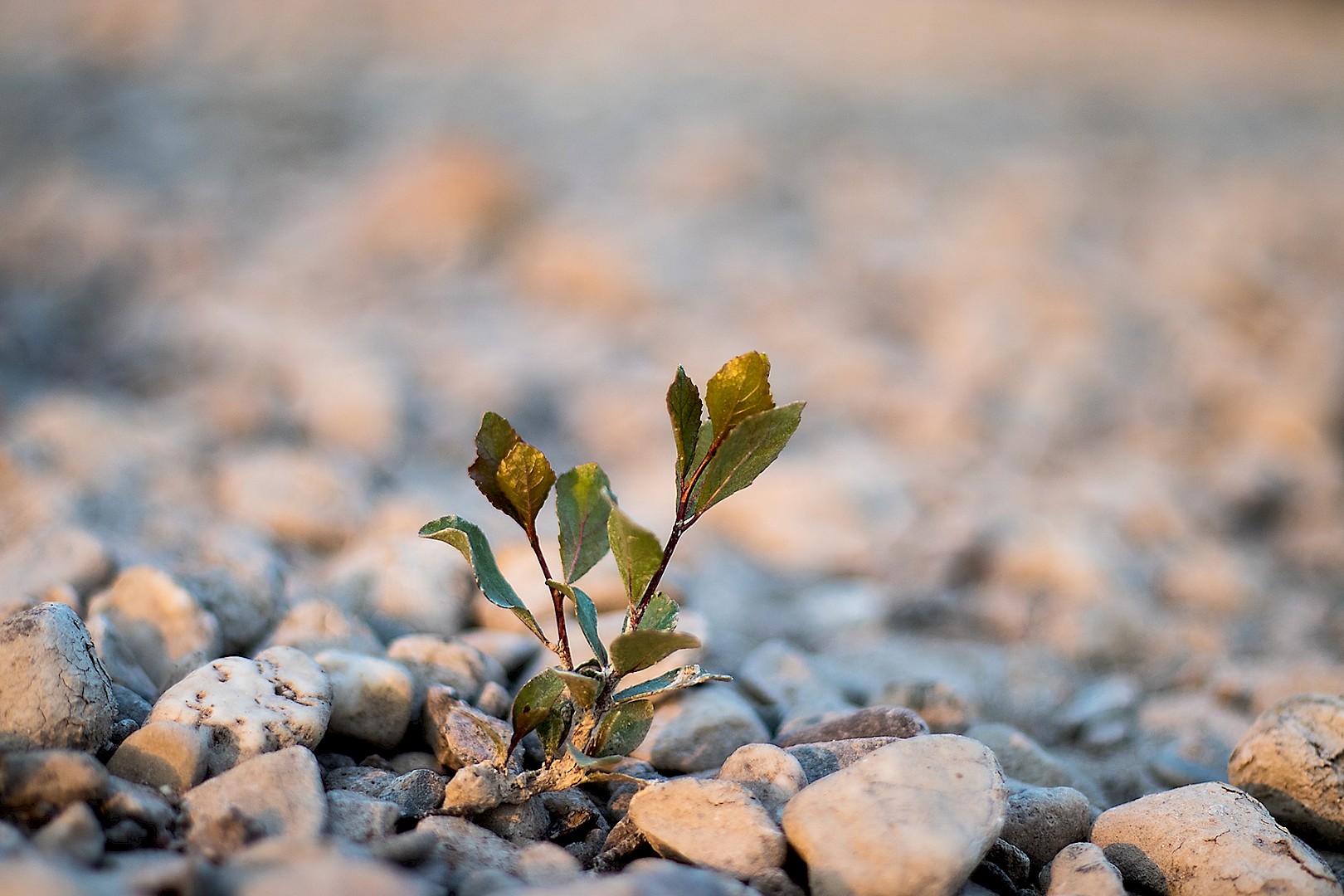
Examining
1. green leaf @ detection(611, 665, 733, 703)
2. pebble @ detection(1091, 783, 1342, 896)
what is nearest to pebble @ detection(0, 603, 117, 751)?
green leaf @ detection(611, 665, 733, 703)

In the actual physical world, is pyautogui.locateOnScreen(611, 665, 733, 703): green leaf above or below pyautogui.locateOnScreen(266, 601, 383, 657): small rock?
below

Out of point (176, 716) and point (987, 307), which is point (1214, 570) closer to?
point (987, 307)

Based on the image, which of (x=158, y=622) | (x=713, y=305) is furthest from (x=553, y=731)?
(x=713, y=305)

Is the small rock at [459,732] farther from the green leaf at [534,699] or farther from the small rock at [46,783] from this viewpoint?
the small rock at [46,783]

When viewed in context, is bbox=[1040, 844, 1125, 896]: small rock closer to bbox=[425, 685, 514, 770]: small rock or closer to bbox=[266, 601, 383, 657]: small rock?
bbox=[425, 685, 514, 770]: small rock

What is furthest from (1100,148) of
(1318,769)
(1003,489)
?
(1318,769)
